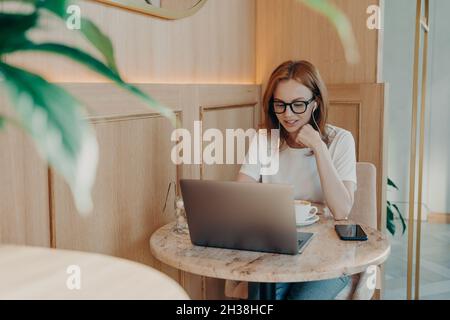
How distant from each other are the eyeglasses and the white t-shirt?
15cm

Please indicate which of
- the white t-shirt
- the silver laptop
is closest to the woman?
the white t-shirt

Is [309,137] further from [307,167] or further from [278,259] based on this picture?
[278,259]

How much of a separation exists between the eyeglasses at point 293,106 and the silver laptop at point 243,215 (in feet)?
1.71

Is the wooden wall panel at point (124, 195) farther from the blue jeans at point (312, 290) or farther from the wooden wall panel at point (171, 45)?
the blue jeans at point (312, 290)

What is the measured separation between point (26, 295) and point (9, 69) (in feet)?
0.85

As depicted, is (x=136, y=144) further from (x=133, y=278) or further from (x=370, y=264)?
(x=133, y=278)

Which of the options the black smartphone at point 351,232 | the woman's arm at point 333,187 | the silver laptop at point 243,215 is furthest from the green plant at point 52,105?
the woman's arm at point 333,187

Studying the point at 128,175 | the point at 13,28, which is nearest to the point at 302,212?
the point at 128,175

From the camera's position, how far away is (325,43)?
2078 mm

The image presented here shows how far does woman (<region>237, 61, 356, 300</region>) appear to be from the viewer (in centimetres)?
151

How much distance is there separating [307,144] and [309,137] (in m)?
0.02

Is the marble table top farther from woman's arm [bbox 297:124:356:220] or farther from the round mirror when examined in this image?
the round mirror

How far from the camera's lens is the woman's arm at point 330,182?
1477 mm

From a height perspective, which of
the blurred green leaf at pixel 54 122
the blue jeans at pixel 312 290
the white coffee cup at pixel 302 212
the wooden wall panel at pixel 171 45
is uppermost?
the wooden wall panel at pixel 171 45
